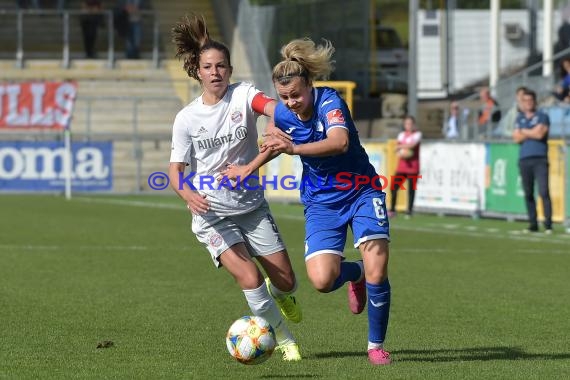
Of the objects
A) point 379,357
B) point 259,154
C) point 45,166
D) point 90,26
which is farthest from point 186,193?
point 90,26

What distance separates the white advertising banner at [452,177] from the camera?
23250mm

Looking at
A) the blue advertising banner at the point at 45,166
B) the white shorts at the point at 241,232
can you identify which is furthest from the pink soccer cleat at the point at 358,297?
A: the blue advertising banner at the point at 45,166

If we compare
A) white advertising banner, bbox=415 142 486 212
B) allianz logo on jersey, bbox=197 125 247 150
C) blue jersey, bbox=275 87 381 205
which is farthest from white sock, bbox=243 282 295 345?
white advertising banner, bbox=415 142 486 212

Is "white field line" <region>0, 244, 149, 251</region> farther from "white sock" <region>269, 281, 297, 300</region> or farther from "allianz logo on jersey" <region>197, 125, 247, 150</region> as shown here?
"allianz logo on jersey" <region>197, 125, 247, 150</region>

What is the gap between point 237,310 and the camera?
11250 mm

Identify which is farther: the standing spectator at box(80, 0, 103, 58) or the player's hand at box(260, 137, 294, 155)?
the standing spectator at box(80, 0, 103, 58)

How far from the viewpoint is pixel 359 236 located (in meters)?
8.39

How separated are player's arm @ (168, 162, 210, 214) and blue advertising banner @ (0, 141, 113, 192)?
23.6 metres

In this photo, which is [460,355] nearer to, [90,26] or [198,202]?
[198,202]

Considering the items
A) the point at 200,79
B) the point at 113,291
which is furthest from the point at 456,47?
the point at 200,79

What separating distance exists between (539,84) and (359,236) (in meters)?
22.4

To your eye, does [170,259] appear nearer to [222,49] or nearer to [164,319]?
[164,319]

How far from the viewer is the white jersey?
8.53 m

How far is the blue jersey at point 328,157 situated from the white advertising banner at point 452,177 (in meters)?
14.8
